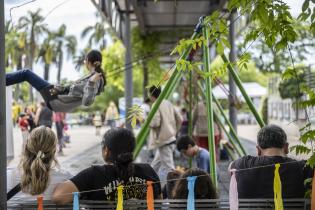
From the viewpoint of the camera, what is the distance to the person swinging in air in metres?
4.45

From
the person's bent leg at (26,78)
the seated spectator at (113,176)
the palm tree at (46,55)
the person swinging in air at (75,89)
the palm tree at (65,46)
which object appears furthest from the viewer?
the palm tree at (65,46)

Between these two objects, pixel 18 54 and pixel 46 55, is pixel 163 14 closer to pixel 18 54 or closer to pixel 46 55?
pixel 18 54

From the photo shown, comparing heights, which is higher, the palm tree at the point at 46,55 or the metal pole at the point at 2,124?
the palm tree at the point at 46,55

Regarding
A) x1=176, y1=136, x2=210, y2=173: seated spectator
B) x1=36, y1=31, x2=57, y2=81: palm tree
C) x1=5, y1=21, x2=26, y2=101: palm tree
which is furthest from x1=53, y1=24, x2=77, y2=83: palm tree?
x1=176, y1=136, x2=210, y2=173: seated spectator

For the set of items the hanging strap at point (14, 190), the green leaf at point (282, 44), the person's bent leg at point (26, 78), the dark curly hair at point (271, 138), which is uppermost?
the person's bent leg at point (26, 78)

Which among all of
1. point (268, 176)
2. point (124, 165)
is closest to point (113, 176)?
point (124, 165)

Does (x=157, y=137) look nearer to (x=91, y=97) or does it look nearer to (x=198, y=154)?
(x=198, y=154)

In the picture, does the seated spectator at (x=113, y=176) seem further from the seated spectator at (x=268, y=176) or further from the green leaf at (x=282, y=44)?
the green leaf at (x=282, y=44)

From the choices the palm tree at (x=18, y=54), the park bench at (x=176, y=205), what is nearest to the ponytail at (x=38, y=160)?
the park bench at (x=176, y=205)

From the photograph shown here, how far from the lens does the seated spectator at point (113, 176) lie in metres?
3.02

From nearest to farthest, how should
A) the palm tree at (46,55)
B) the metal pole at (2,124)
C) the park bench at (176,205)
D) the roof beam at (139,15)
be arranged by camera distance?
1. the metal pole at (2,124)
2. the park bench at (176,205)
3. the palm tree at (46,55)
4. the roof beam at (139,15)

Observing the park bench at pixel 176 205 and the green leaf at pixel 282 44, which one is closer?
the green leaf at pixel 282 44

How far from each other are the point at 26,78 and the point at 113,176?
1.50m

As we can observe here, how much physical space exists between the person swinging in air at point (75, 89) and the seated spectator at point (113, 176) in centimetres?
125
